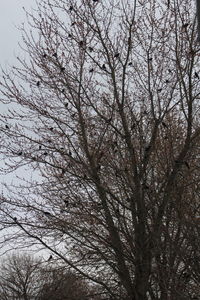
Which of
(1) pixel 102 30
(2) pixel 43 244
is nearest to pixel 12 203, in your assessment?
(2) pixel 43 244

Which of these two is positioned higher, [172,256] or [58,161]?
[58,161]

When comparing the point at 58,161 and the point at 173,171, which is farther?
the point at 58,161

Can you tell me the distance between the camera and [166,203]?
26.9 ft

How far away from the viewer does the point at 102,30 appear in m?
9.24

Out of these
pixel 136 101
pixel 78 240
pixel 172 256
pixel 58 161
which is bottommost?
pixel 172 256

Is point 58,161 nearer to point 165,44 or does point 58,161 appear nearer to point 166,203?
point 166,203

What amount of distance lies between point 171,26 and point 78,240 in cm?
426

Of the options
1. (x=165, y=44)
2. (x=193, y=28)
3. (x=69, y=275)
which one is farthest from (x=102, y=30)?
(x=69, y=275)

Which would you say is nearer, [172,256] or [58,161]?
[172,256]

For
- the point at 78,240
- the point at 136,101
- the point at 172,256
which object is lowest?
the point at 172,256

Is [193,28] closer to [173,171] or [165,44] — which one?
[165,44]

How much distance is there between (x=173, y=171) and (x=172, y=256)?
144 cm

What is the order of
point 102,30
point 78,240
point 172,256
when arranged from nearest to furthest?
point 172,256 < point 78,240 < point 102,30

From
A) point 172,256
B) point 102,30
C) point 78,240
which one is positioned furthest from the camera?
point 102,30
